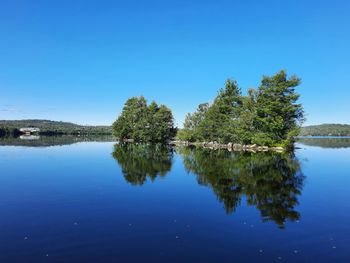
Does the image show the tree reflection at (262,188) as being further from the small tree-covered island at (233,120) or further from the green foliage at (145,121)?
the green foliage at (145,121)

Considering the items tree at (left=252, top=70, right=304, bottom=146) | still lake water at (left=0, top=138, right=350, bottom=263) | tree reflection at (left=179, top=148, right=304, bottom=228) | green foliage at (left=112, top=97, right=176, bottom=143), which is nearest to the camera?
still lake water at (left=0, top=138, right=350, bottom=263)

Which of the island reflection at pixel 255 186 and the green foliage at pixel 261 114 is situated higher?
the green foliage at pixel 261 114

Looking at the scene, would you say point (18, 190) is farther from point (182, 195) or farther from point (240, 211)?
point (240, 211)

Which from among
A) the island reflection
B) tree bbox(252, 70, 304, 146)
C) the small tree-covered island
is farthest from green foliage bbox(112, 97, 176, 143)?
the island reflection

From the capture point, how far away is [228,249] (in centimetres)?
1129

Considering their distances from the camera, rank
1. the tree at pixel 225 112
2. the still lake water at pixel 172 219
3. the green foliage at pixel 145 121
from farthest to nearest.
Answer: the green foliage at pixel 145 121, the tree at pixel 225 112, the still lake water at pixel 172 219

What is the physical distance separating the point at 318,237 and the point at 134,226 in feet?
26.3

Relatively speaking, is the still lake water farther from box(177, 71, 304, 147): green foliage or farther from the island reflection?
box(177, 71, 304, 147): green foliage

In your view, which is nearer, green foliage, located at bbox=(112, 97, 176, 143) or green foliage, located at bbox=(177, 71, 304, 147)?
green foliage, located at bbox=(177, 71, 304, 147)

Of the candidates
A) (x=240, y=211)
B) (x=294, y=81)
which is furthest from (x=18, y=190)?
(x=294, y=81)

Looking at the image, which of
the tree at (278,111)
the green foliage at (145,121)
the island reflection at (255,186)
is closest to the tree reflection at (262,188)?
the island reflection at (255,186)

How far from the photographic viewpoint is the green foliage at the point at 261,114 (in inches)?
2867

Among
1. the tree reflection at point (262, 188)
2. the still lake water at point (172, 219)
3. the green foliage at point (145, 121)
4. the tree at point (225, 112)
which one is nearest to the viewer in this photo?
the still lake water at point (172, 219)

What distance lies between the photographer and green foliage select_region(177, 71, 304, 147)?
72.8 m
